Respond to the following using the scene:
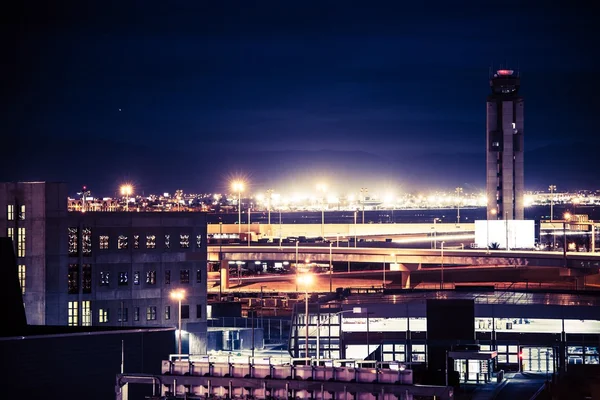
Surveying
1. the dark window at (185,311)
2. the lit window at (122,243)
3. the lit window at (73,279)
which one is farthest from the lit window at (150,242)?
the lit window at (73,279)

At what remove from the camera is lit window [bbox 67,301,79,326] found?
82.9 metres

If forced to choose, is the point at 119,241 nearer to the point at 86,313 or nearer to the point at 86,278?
the point at 86,278

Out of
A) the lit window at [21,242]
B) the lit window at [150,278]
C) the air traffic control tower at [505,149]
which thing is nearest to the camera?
the lit window at [21,242]

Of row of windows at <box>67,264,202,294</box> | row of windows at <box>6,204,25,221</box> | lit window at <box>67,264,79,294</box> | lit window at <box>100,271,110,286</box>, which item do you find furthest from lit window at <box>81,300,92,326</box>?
row of windows at <box>6,204,25,221</box>

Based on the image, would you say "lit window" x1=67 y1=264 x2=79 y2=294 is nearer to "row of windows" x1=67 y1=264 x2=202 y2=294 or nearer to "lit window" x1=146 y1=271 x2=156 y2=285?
"row of windows" x1=67 y1=264 x2=202 y2=294

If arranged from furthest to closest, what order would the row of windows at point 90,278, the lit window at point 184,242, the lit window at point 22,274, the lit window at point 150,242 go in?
the lit window at point 184,242 → the lit window at point 150,242 → the row of windows at point 90,278 → the lit window at point 22,274

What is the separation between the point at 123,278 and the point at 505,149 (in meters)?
118

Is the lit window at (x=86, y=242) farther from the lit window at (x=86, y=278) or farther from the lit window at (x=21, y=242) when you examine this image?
the lit window at (x=21, y=242)

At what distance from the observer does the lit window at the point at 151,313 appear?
8612 centimetres

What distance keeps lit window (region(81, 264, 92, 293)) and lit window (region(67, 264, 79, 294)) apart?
0.42m

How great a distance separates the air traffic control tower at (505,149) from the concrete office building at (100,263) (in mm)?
111926

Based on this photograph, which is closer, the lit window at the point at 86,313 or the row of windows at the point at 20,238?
the row of windows at the point at 20,238

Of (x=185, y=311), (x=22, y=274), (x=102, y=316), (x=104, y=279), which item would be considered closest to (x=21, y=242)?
(x=22, y=274)

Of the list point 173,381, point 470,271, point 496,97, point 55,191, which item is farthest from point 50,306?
point 496,97
